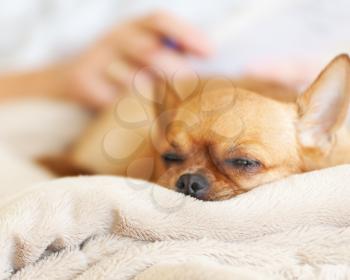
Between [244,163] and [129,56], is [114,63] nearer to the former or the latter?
[129,56]

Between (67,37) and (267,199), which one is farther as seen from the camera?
(67,37)

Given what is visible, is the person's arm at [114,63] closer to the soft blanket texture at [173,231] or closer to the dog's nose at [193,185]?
the dog's nose at [193,185]

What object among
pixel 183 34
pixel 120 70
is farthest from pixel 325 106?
pixel 120 70

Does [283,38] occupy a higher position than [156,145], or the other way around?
[283,38]

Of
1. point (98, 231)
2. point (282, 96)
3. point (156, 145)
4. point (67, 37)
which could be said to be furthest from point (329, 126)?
point (67, 37)

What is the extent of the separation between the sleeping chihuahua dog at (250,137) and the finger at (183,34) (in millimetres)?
598

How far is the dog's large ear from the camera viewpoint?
103 cm

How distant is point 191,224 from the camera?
85cm

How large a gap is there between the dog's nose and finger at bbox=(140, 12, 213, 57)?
0.83 metres

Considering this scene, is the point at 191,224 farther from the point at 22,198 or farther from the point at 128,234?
the point at 22,198

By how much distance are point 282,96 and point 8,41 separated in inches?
52.0

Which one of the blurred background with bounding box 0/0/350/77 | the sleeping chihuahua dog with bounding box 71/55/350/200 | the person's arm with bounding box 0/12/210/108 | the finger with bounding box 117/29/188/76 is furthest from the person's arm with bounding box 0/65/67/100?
the sleeping chihuahua dog with bounding box 71/55/350/200

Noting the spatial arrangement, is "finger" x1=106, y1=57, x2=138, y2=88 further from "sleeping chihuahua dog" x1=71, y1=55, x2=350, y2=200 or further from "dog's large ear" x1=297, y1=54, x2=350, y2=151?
"dog's large ear" x1=297, y1=54, x2=350, y2=151

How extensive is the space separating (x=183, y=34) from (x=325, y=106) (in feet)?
2.59
